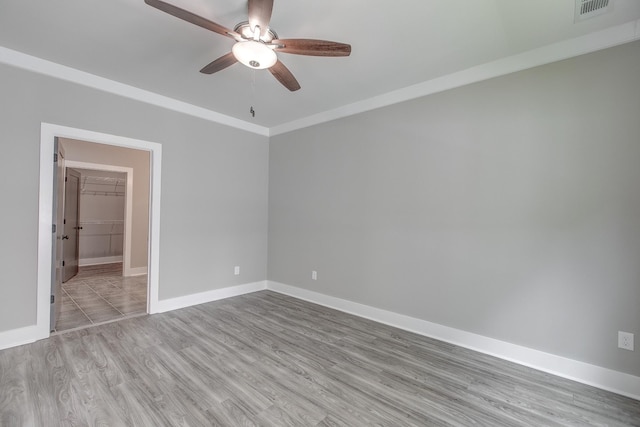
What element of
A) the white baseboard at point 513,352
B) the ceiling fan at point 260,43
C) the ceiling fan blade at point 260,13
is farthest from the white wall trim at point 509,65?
the white baseboard at point 513,352

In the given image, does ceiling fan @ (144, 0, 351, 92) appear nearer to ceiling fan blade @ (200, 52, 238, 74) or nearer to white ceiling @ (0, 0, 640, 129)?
ceiling fan blade @ (200, 52, 238, 74)

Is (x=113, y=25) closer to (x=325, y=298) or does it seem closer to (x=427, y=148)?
(x=427, y=148)

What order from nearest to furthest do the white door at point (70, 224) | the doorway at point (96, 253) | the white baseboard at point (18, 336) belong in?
the white baseboard at point (18, 336) < the doorway at point (96, 253) < the white door at point (70, 224)

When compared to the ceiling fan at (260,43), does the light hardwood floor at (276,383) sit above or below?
below

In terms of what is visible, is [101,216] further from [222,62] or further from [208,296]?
[222,62]

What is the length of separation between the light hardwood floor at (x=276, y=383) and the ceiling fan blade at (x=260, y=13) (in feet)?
8.29

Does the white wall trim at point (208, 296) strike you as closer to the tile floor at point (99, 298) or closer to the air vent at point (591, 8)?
the tile floor at point (99, 298)

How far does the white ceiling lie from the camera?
79.5 inches

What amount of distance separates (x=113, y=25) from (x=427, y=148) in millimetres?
3068

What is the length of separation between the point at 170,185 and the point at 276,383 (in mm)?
2820

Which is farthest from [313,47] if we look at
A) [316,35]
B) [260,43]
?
[316,35]

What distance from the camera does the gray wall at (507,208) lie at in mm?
2164

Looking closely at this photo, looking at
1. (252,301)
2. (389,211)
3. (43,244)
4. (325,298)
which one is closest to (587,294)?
(389,211)

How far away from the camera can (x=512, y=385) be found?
219 cm
